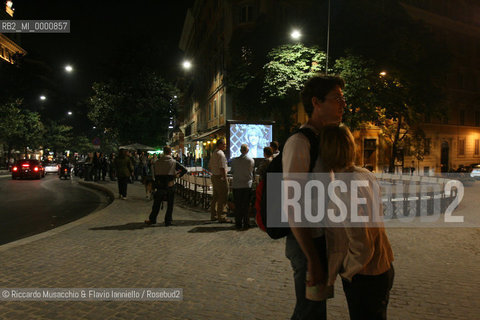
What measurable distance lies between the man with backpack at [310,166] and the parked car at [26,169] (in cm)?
2992

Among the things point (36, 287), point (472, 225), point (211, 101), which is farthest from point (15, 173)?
point (472, 225)

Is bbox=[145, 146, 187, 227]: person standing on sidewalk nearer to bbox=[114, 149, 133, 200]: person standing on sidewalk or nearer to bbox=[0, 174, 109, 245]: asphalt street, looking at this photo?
bbox=[0, 174, 109, 245]: asphalt street

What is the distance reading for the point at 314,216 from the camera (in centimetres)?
203

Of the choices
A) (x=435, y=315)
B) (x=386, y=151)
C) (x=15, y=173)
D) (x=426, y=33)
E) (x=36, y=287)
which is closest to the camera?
(x=435, y=315)

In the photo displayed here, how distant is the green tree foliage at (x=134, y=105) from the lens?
3055 centimetres

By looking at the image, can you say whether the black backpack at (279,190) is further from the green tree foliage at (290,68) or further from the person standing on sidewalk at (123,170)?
the green tree foliage at (290,68)

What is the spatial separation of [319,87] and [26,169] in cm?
3001

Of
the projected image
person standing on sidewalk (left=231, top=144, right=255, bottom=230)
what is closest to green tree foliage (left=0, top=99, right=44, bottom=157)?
the projected image

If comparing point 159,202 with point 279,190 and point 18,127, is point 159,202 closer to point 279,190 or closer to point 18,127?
point 279,190

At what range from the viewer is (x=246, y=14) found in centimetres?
2891

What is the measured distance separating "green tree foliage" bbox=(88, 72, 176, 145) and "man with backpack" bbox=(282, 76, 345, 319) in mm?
29830

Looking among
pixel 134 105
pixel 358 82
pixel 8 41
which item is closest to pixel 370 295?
pixel 358 82

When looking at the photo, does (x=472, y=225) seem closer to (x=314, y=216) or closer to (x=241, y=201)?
(x=241, y=201)

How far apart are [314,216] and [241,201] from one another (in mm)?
6425
